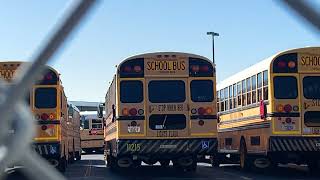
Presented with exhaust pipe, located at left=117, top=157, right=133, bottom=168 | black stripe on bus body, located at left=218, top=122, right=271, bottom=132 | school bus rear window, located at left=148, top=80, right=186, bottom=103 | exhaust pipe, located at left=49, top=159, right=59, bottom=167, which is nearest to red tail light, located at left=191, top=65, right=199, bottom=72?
school bus rear window, located at left=148, top=80, right=186, bottom=103

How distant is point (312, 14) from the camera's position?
1.67 m

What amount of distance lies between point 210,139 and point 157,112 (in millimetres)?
1375

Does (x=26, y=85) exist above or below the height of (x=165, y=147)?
above

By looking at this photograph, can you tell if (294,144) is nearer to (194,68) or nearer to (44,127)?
(194,68)

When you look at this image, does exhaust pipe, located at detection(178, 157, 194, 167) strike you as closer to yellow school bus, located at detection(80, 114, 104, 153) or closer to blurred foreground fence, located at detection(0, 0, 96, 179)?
blurred foreground fence, located at detection(0, 0, 96, 179)

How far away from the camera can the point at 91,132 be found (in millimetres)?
36312

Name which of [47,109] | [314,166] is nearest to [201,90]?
[314,166]

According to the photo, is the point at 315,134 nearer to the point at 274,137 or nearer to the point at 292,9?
the point at 274,137

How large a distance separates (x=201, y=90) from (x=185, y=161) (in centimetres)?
180

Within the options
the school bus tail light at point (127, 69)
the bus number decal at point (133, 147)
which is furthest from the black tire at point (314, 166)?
the school bus tail light at point (127, 69)

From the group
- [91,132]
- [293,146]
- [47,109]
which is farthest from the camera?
[91,132]

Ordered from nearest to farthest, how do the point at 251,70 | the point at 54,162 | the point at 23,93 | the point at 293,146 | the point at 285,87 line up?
the point at 23,93
the point at 293,146
the point at 285,87
the point at 54,162
the point at 251,70

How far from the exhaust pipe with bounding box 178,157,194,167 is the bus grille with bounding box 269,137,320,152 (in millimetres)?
1993

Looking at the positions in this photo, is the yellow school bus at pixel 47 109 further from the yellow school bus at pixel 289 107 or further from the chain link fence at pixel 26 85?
the chain link fence at pixel 26 85
